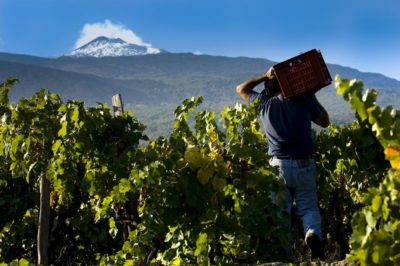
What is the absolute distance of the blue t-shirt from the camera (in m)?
4.96

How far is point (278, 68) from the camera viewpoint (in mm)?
4910

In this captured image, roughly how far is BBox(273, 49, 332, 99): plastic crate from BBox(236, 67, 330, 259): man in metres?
0.11

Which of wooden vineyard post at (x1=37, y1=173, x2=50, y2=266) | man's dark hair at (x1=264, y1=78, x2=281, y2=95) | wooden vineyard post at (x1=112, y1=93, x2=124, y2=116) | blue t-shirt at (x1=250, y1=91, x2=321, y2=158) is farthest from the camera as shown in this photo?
wooden vineyard post at (x1=112, y1=93, x2=124, y2=116)

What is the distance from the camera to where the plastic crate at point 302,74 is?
15.7 feet

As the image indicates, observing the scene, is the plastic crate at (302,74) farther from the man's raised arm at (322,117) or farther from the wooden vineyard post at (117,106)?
the wooden vineyard post at (117,106)

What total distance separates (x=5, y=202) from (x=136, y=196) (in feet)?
11.7

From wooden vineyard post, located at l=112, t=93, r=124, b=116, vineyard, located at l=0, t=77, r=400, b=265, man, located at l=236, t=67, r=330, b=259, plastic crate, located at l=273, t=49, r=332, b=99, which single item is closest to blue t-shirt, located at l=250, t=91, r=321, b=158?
man, located at l=236, t=67, r=330, b=259

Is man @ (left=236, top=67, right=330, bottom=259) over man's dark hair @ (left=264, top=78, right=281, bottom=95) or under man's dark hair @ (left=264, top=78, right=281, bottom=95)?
under

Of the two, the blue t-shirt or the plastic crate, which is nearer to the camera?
the plastic crate

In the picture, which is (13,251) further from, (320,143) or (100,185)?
(320,143)

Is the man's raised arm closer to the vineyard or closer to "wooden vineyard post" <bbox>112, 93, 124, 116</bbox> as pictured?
the vineyard

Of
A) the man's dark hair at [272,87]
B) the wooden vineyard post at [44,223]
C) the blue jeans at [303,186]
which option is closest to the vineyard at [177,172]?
the wooden vineyard post at [44,223]

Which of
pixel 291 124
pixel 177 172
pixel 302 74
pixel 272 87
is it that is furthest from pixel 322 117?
pixel 177 172

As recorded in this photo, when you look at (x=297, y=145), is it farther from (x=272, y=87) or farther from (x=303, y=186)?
(x=272, y=87)
